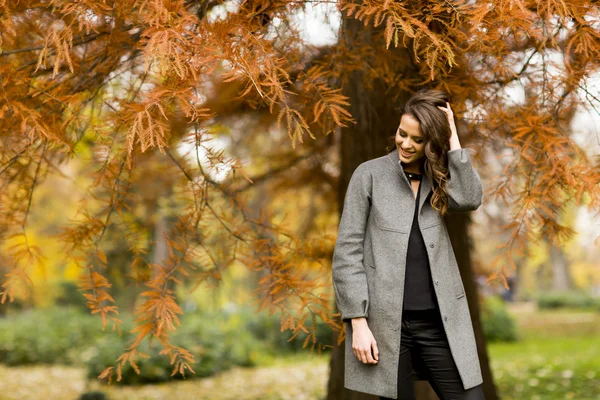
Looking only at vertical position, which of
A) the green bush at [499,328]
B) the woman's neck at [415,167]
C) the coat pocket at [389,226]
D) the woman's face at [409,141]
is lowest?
the coat pocket at [389,226]

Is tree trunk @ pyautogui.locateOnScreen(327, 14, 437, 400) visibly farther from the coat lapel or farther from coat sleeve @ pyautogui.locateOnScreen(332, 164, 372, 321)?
coat sleeve @ pyautogui.locateOnScreen(332, 164, 372, 321)

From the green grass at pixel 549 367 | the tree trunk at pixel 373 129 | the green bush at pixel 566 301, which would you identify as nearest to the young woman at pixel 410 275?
the tree trunk at pixel 373 129

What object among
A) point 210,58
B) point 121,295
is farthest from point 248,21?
point 121,295

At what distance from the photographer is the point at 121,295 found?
16.2 meters

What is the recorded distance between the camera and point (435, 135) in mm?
2146

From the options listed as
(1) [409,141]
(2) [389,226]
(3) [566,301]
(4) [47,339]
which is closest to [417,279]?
(2) [389,226]

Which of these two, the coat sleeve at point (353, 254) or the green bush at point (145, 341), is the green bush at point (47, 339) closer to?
the green bush at point (145, 341)

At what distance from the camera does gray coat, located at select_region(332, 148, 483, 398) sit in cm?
214

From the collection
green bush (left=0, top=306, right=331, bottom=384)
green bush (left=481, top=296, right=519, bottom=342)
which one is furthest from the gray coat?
green bush (left=481, top=296, right=519, bottom=342)

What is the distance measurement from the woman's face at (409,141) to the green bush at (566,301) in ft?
69.6

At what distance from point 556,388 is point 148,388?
4.87m

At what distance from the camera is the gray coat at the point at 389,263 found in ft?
7.02

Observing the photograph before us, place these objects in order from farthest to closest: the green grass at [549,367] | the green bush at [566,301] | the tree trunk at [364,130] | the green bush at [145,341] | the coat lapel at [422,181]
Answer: the green bush at [566,301], the green bush at [145,341], the green grass at [549,367], the tree trunk at [364,130], the coat lapel at [422,181]

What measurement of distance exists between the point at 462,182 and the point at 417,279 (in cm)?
39
